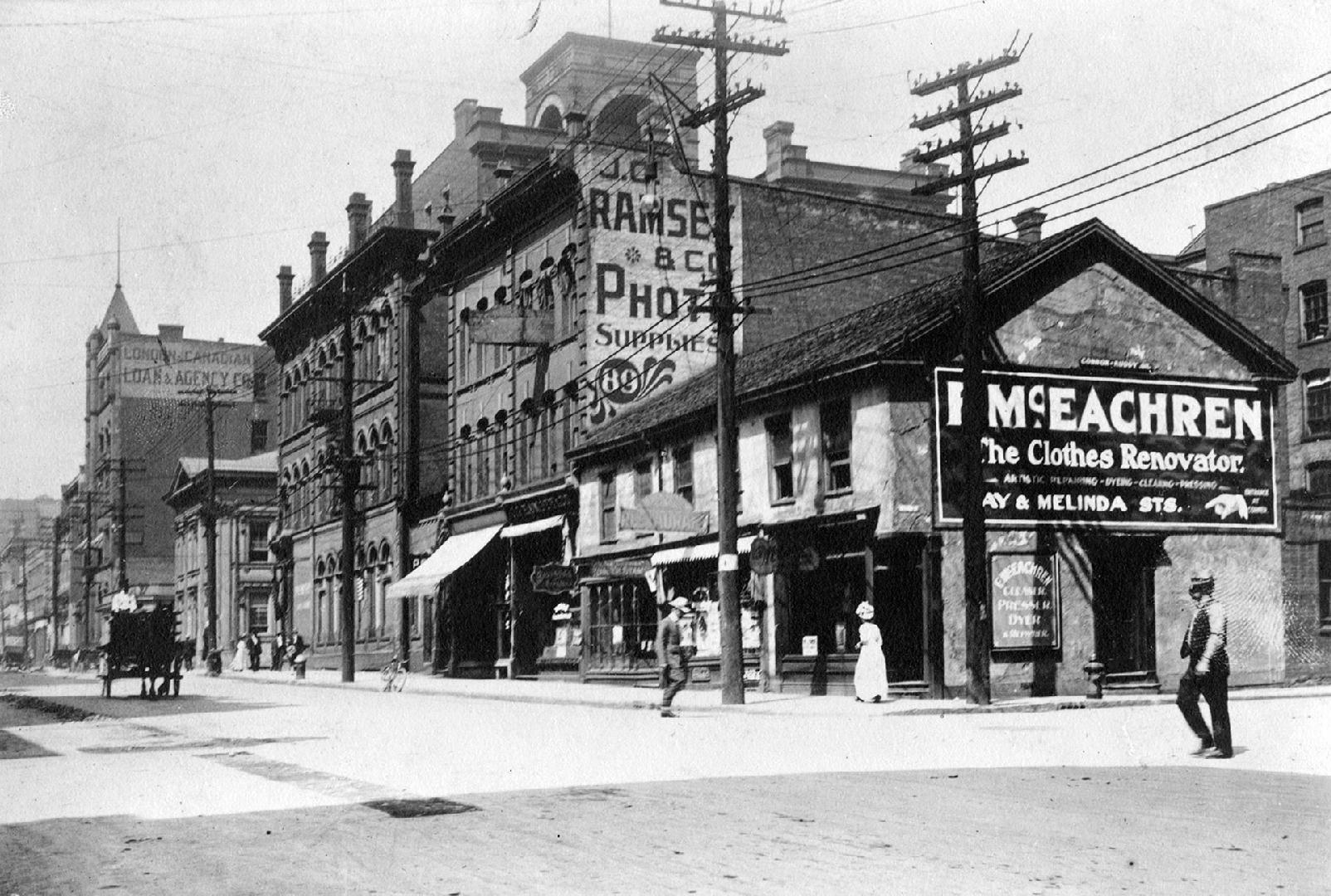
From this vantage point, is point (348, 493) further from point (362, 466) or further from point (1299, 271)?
point (1299, 271)

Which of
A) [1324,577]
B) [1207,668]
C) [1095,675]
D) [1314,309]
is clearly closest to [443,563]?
[1095,675]

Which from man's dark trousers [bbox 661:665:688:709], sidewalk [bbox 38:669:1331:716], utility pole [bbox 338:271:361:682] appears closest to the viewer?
man's dark trousers [bbox 661:665:688:709]

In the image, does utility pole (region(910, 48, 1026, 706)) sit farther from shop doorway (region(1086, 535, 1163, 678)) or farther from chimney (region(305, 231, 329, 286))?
chimney (region(305, 231, 329, 286))

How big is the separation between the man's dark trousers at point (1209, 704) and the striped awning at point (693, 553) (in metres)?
14.6

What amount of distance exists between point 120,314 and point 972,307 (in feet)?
294

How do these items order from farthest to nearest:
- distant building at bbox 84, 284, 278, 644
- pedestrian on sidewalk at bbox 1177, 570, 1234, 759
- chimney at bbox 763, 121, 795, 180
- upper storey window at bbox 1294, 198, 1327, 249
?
distant building at bbox 84, 284, 278, 644 < chimney at bbox 763, 121, 795, 180 < upper storey window at bbox 1294, 198, 1327, 249 < pedestrian on sidewalk at bbox 1177, 570, 1234, 759

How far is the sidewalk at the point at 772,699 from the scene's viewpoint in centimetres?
2302

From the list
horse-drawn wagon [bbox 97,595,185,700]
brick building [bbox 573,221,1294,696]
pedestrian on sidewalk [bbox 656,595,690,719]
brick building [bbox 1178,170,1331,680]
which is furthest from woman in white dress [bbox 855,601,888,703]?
brick building [bbox 1178,170,1331,680]

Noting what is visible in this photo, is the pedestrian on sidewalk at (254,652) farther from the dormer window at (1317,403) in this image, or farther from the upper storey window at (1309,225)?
the upper storey window at (1309,225)

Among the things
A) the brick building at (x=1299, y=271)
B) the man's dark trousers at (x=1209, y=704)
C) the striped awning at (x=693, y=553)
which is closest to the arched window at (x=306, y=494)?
the striped awning at (x=693, y=553)

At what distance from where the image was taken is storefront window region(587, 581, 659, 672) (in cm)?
3378

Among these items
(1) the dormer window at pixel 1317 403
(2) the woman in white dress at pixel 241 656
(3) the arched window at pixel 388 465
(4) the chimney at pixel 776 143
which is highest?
(4) the chimney at pixel 776 143

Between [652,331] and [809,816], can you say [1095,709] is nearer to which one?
[809,816]

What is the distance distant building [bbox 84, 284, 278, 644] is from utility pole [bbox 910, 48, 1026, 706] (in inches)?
2876
